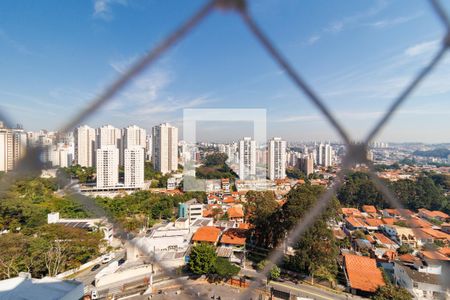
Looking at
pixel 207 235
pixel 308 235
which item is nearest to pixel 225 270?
pixel 308 235

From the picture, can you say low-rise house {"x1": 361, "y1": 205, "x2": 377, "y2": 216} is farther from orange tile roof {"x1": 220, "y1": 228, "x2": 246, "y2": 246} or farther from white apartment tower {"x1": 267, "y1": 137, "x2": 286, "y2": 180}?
orange tile roof {"x1": 220, "y1": 228, "x2": 246, "y2": 246}

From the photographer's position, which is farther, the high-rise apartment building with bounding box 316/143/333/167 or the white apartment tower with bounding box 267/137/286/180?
the high-rise apartment building with bounding box 316/143/333/167

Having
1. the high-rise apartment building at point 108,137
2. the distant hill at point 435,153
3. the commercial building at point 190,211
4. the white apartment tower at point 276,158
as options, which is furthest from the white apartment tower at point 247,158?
the distant hill at point 435,153

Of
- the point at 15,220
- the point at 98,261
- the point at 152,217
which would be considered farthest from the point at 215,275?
the point at 15,220

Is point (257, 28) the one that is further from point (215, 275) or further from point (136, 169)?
point (136, 169)

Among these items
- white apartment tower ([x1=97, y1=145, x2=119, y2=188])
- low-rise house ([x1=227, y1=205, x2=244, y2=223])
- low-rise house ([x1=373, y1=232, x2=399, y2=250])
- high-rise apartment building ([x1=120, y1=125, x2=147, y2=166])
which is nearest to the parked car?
low-rise house ([x1=227, y1=205, x2=244, y2=223])
